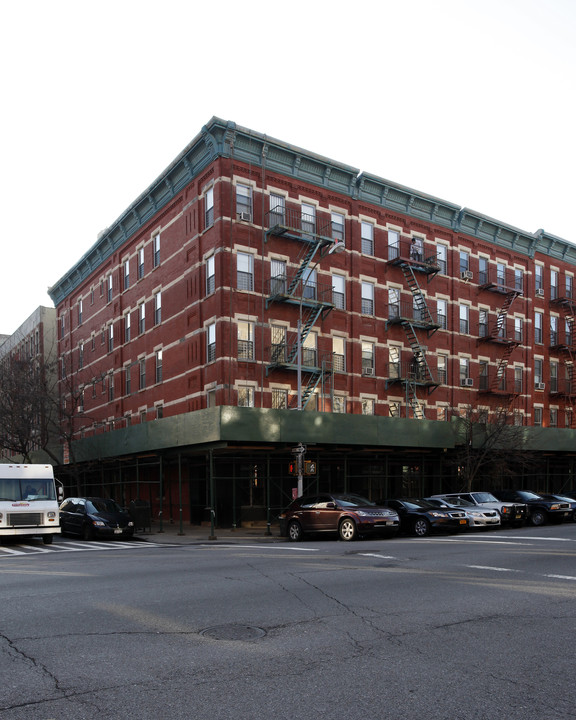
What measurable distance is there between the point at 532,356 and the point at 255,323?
2150cm

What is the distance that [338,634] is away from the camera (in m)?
7.60

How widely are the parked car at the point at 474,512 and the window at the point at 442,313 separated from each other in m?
15.4

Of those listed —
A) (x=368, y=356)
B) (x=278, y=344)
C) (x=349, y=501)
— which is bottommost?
(x=349, y=501)

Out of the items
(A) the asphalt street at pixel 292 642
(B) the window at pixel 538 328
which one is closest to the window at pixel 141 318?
(B) the window at pixel 538 328

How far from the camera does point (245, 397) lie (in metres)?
30.9

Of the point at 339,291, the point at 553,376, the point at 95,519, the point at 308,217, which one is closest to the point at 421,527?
the point at 95,519

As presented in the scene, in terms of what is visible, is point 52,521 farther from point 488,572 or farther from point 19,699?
point 19,699

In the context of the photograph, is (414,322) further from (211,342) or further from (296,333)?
(211,342)

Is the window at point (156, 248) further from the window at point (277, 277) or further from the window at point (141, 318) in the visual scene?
the window at point (277, 277)

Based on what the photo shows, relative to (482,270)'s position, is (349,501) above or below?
below

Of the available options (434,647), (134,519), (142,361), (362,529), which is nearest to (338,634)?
(434,647)

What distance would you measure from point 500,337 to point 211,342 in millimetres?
19063

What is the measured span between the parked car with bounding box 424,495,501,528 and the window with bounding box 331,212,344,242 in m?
15.2

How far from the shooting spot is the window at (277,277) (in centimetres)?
3234
